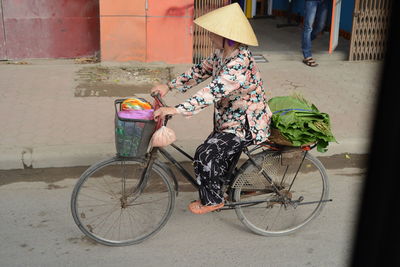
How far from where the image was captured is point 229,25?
371 centimetres

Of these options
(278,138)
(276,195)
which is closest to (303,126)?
(278,138)

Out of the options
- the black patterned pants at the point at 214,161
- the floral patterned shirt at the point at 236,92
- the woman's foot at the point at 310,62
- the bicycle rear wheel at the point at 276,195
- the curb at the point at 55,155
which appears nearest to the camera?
the floral patterned shirt at the point at 236,92

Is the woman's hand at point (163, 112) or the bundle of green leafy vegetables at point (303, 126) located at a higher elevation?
the woman's hand at point (163, 112)

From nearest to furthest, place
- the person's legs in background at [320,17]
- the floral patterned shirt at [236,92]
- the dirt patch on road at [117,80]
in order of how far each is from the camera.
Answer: the floral patterned shirt at [236,92], the dirt patch on road at [117,80], the person's legs in background at [320,17]

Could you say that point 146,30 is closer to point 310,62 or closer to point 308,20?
point 308,20

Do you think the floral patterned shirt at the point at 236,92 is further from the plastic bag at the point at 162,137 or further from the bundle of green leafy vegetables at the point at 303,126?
the plastic bag at the point at 162,137

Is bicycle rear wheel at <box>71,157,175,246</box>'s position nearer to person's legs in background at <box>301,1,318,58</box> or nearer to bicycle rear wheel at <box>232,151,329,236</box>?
bicycle rear wheel at <box>232,151,329,236</box>

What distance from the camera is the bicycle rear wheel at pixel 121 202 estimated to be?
3898 mm

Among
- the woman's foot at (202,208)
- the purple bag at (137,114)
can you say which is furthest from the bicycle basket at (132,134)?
the woman's foot at (202,208)

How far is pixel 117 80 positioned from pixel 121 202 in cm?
414

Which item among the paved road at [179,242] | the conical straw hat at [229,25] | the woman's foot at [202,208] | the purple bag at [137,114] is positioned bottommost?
the paved road at [179,242]

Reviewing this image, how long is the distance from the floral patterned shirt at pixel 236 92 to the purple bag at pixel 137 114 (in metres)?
0.33

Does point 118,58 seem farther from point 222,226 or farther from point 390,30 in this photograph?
Answer: point 390,30

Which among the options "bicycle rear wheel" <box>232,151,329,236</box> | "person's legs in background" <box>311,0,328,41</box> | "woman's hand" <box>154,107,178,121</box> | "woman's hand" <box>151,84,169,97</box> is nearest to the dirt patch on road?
"person's legs in background" <box>311,0,328,41</box>
